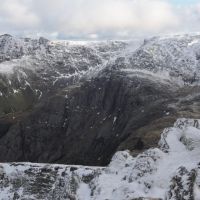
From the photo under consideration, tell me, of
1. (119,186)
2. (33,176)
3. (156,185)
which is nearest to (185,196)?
(156,185)

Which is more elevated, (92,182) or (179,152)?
(179,152)

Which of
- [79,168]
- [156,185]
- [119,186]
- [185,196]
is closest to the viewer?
[185,196]

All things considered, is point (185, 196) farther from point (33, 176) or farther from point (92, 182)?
point (33, 176)

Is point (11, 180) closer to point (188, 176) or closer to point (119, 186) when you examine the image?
point (119, 186)

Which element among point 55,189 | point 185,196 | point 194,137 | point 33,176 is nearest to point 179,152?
point 194,137

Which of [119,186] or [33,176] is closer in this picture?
[119,186]

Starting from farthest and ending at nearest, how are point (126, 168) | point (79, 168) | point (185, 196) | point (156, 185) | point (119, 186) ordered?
point (79, 168) → point (126, 168) → point (119, 186) → point (156, 185) → point (185, 196)
